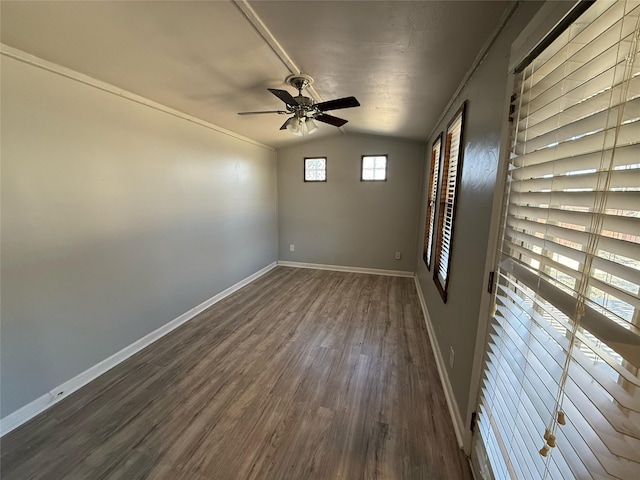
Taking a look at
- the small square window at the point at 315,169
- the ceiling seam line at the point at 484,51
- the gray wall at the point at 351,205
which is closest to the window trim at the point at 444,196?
the ceiling seam line at the point at 484,51

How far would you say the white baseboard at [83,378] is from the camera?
1.70m

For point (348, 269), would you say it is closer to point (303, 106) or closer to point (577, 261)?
point (303, 106)

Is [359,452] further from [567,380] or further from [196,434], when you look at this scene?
[567,380]

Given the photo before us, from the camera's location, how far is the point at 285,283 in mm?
4422

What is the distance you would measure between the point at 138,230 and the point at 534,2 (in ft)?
9.97

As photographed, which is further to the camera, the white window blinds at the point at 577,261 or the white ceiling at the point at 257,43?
the white ceiling at the point at 257,43

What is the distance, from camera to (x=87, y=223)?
206cm

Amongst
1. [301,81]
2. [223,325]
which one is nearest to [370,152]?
[301,81]

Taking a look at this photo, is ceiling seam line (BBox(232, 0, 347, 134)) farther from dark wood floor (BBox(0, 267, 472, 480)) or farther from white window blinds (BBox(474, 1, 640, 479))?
dark wood floor (BBox(0, 267, 472, 480))

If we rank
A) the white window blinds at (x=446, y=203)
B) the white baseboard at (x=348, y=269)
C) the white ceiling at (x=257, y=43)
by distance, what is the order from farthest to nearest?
the white baseboard at (x=348, y=269) → the white window blinds at (x=446, y=203) → the white ceiling at (x=257, y=43)

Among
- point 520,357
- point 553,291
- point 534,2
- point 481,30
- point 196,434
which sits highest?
point 481,30

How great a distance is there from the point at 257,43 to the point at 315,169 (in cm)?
332

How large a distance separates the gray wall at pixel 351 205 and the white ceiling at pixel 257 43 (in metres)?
2.21

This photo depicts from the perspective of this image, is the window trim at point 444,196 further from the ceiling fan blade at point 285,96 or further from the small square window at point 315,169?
the small square window at point 315,169
